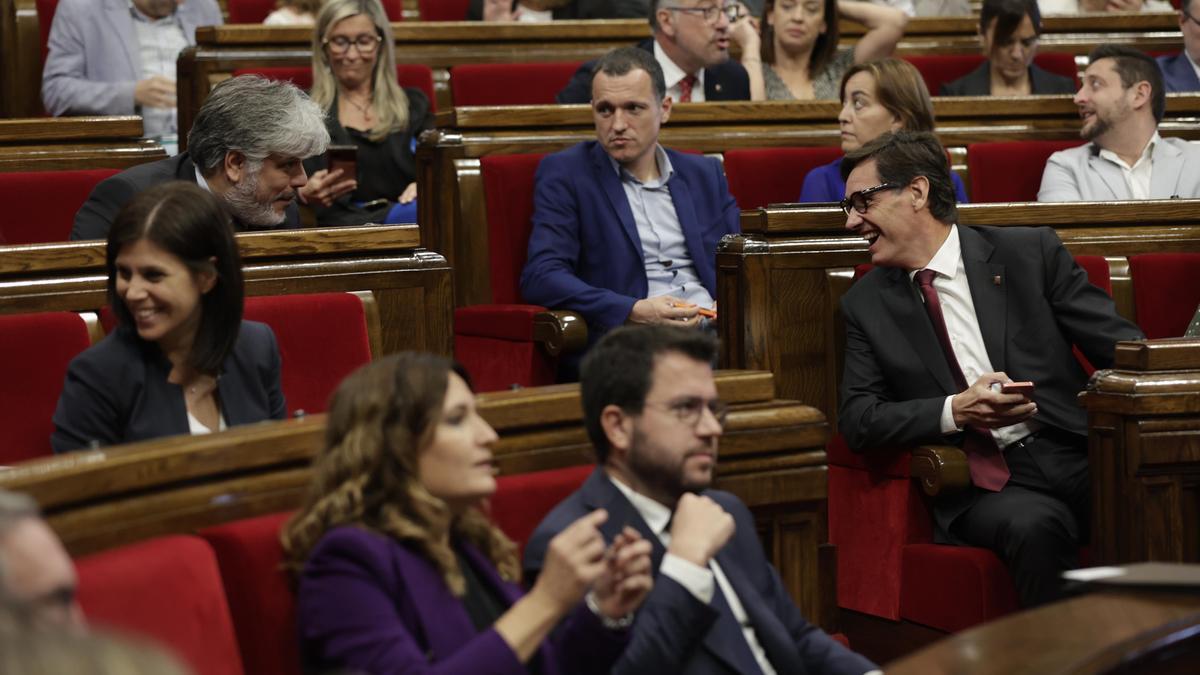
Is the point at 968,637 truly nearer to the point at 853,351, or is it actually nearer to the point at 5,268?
the point at 853,351

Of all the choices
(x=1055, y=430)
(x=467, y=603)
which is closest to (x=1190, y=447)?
(x=1055, y=430)

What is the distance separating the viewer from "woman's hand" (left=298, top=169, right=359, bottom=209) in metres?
2.37

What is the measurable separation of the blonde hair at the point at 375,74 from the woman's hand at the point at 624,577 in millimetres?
1760

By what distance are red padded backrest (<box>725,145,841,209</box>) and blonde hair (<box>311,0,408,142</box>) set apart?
1.96 ft

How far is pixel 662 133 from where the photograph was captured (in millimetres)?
2633

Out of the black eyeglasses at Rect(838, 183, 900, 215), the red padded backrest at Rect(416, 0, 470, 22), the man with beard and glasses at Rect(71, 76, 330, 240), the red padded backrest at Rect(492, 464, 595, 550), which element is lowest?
the red padded backrest at Rect(492, 464, 595, 550)

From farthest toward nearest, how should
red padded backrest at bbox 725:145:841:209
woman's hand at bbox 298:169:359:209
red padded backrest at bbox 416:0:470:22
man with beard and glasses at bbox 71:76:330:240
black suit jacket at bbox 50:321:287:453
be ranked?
red padded backrest at bbox 416:0:470:22, red padded backrest at bbox 725:145:841:209, woman's hand at bbox 298:169:359:209, man with beard and glasses at bbox 71:76:330:240, black suit jacket at bbox 50:321:287:453

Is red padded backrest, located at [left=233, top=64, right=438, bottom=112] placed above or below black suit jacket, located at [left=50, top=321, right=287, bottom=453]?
above

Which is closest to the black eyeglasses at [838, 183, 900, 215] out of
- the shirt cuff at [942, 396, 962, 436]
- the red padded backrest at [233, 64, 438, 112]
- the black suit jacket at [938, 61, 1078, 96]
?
the shirt cuff at [942, 396, 962, 436]

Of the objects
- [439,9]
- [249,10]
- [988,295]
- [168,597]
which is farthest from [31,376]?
[439,9]

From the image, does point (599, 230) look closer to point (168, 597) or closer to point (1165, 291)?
point (1165, 291)

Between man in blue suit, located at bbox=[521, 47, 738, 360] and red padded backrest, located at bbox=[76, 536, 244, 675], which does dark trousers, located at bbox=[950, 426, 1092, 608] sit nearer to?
man in blue suit, located at bbox=[521, 47, 738, 360]

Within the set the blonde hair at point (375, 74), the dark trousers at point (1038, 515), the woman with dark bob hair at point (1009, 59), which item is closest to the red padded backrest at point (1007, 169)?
the woman with dark bob hair at point (1009, 59)

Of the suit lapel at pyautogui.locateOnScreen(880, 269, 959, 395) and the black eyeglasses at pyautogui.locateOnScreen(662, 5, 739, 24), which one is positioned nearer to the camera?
the suit lapel at pyautogui.locateOnScreen(880, 269, 959, 395)
